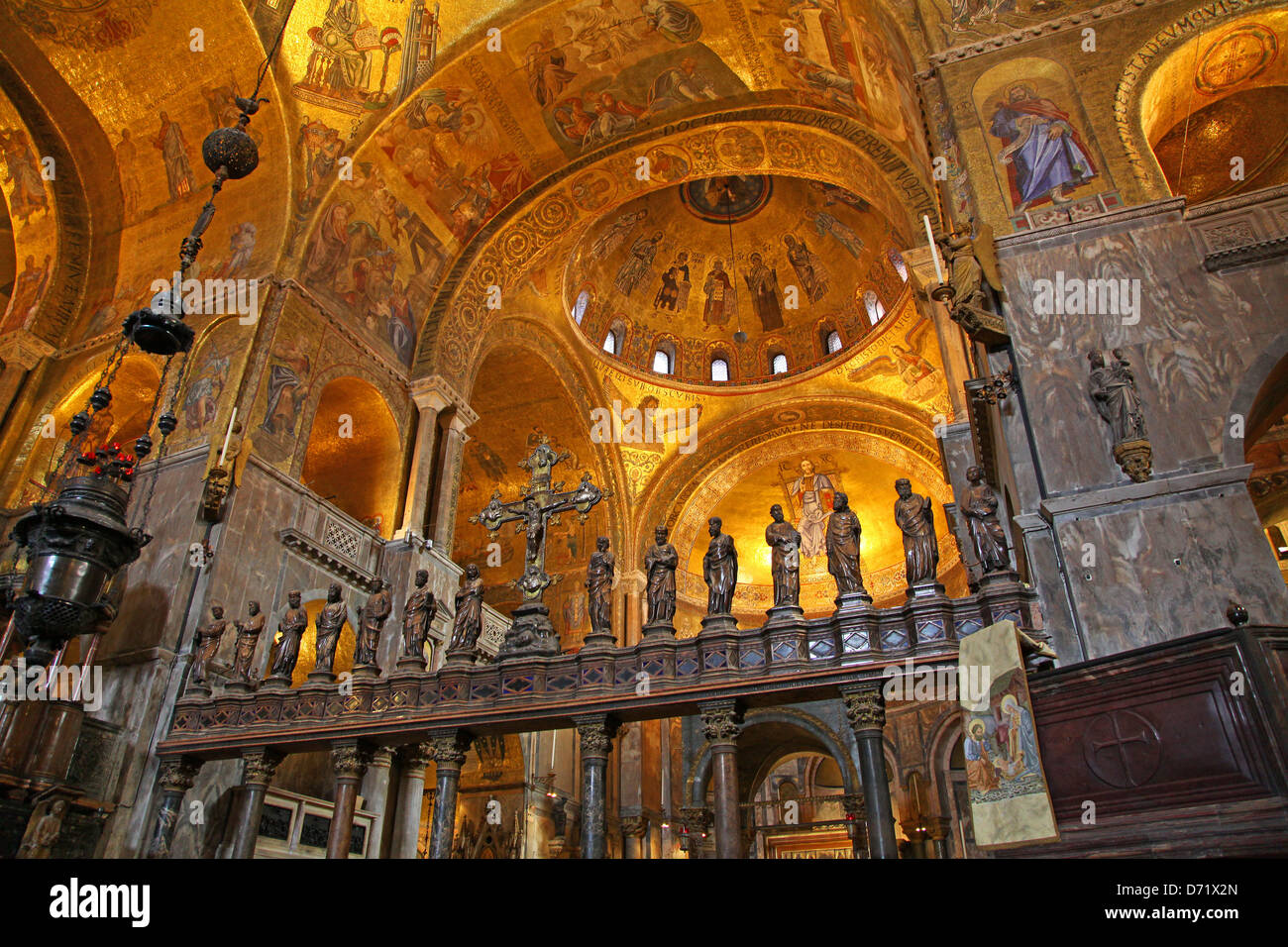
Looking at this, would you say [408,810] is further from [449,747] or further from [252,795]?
[449,747]

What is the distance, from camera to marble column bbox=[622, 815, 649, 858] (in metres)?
16.6

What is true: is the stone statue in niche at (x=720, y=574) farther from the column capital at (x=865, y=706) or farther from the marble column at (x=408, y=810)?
the marble column at (x=408, y=810)

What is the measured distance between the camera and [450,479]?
47.9 ft

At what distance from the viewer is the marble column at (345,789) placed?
794 centimetres

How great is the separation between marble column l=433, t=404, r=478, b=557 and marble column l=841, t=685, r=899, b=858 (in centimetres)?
864

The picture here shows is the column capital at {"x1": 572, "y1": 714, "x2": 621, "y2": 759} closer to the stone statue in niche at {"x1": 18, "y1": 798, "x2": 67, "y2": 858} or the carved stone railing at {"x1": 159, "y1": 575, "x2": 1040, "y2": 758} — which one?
the carved stone railing at {"x1": 159, "y1": 575, "x2": 1040, "y2": 758}

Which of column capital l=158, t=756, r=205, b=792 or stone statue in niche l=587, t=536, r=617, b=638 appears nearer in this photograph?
stone statue in niche l=587, t=536, r=617, b=638

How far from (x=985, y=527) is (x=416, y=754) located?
259 inches

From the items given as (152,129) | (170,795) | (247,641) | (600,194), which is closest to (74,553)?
(247,641)

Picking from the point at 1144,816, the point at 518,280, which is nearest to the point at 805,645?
the point at 1144,816

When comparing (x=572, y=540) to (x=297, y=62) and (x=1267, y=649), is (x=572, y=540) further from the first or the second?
(x=1267, y=649)

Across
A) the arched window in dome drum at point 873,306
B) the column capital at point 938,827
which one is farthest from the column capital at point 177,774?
the arched window in dome drum at point 873,306

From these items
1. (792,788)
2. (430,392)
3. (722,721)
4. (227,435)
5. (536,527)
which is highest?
Result: (430,392)

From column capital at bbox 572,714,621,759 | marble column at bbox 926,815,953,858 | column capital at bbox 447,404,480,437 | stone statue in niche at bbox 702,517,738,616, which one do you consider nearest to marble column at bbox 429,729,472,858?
column capital at bbox 572,714,621,759
